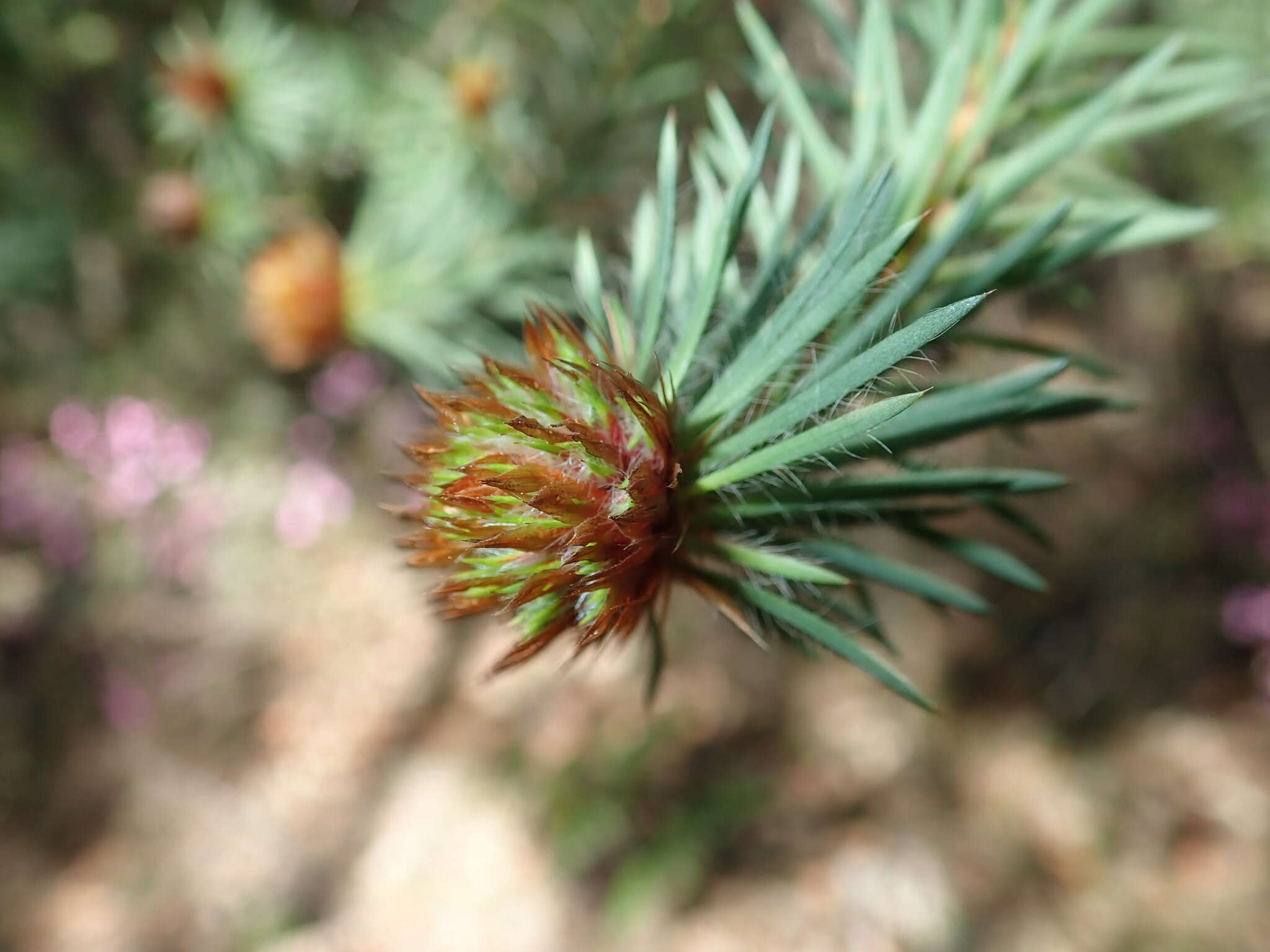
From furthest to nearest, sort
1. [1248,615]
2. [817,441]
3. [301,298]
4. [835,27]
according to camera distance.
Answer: [1248,615] < [301,298] < [835,27] < [817,441]

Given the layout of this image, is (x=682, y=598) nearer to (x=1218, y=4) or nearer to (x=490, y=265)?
(x=490, y=265)

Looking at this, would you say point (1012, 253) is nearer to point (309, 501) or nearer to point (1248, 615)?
point (1248, 615)

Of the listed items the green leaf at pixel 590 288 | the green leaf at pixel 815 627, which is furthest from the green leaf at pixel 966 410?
the green leaf at pixel 590 288

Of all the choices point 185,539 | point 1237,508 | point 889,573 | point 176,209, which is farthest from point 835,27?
point 185,539

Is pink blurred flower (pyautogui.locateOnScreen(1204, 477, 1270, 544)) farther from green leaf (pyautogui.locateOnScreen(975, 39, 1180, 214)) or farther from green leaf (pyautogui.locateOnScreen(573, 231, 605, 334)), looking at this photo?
green leaf (pyautogui.locateOnScreen(573, 231, 605, 334))

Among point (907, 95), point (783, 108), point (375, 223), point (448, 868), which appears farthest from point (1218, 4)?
point (448, 868)


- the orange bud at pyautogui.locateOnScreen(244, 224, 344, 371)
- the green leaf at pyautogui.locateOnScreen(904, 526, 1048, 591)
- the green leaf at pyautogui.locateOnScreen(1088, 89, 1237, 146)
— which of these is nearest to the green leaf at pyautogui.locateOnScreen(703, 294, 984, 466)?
the green leaf at pyautogui.locateOnScreen(904, 526, 1048, 591)
